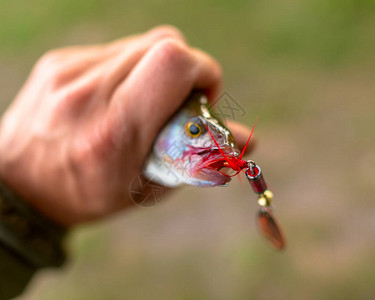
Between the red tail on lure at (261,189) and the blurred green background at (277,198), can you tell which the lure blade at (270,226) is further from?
the blurred green background at (277,198)

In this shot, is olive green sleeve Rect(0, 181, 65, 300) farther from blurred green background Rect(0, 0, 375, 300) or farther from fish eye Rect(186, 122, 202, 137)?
blurred green background Rect(0, 0, 375, 300)

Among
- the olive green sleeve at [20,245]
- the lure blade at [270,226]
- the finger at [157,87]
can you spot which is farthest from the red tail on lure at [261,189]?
the olive green sleeve at [20,245]

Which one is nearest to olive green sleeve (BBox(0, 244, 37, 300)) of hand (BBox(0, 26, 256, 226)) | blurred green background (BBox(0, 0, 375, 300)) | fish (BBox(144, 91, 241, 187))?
hand (BBox(0, 26, 256, 226))

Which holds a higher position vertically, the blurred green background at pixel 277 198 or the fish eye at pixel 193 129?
the fish eye at pixel 193 129

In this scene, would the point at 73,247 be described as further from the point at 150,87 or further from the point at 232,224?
the point at 150,87

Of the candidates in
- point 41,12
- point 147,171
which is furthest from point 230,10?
point 147,171

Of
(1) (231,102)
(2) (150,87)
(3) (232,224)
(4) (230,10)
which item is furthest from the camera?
(4) (230,10)
